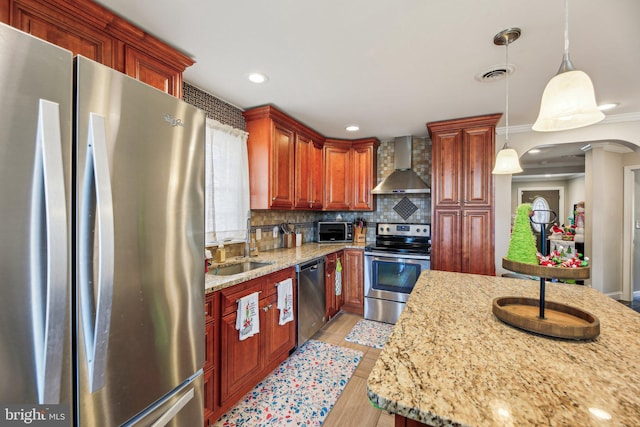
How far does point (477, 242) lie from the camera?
2914 millimetres

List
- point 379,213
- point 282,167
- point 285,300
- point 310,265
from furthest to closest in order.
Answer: point 379,213 < point 282,167 < point 310,265 < point 285,300

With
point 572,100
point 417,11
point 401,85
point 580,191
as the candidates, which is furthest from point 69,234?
point 580,191

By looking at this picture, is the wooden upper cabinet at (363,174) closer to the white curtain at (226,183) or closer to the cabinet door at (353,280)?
the cabinet door at (353,280)

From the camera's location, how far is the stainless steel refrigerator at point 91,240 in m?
0.73

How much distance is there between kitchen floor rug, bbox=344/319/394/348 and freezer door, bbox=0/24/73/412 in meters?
2.46

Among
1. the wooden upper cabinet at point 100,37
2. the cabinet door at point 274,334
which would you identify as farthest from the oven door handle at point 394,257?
the wooden upper cabinet at point 100,37

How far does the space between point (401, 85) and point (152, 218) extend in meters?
2.07

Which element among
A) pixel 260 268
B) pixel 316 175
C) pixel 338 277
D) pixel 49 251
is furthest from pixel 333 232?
pixel 49 251

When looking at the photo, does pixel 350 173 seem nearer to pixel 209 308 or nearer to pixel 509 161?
pixel 509 161

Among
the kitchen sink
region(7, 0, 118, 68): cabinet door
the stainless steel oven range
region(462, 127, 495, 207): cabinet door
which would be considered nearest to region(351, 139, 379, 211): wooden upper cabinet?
the stainless steel oven range

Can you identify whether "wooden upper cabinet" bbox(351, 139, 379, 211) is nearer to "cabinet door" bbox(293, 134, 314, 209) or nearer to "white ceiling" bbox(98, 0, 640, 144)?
"cabinet door" bbox(293, 134, 314, 209)

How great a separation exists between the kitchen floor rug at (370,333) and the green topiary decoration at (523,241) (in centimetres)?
200

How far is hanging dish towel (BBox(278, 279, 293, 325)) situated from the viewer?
2236 millimetres

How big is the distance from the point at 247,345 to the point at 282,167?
1.77 m
